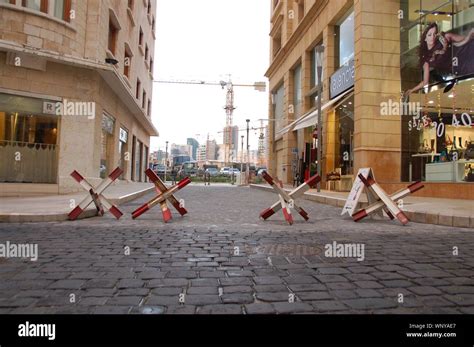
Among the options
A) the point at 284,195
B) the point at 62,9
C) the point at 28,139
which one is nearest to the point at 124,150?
the point at 28,139

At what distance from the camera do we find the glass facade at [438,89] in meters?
12.5

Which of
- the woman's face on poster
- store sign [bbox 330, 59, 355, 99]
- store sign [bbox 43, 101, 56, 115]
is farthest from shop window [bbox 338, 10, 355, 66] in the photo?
store sign [bbox 43, 101, 56, 115]

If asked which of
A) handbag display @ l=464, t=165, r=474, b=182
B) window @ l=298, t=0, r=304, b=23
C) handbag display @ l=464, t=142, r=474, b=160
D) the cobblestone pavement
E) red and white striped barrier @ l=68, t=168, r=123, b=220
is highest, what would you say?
window @ l=298, t=0, r=304, b=23

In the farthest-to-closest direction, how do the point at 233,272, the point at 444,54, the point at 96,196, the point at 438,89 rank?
1. the point at 438,89
2. the point at 444,54
3. the point at 96,196
4. the point at 233,272

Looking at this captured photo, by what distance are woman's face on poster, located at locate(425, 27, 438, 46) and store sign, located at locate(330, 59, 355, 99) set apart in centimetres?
303

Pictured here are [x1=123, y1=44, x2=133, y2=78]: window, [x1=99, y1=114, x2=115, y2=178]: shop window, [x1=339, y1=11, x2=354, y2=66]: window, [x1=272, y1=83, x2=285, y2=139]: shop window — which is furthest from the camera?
[x1=272, y1=83, x2=285, y2=139]: shop window

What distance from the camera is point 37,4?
39.5ft

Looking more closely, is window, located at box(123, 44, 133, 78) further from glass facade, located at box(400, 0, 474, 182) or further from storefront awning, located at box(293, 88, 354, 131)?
glass facade, located at box(400, 0, 474, 182)

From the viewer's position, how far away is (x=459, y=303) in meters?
2.76

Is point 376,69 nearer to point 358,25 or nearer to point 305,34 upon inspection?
point 358,25

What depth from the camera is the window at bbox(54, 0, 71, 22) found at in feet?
41.2

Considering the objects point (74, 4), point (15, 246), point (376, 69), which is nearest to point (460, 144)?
point (376, 69)

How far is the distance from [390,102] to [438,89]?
5.62ft

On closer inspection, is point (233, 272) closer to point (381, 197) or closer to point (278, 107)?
point (381, 197)
